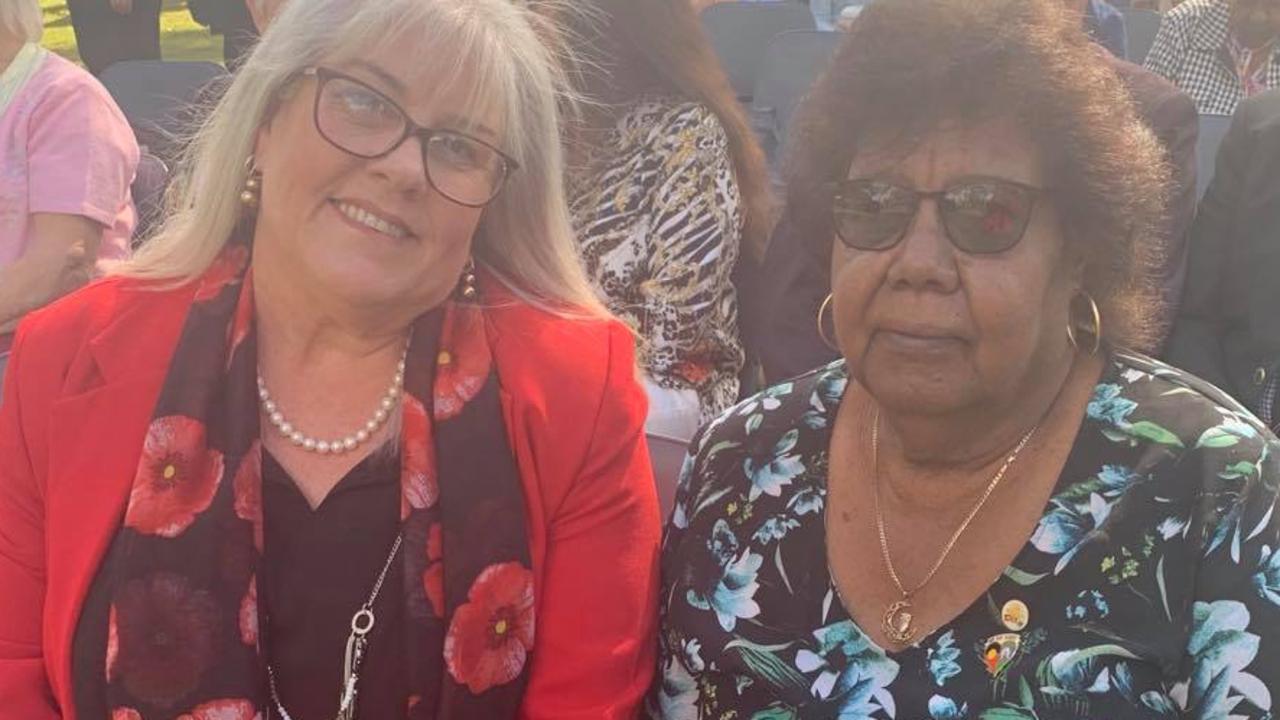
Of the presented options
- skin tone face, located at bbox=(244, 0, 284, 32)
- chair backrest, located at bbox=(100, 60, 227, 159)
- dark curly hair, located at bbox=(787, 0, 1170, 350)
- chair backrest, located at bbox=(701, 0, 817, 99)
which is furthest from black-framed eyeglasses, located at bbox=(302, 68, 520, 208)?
chair backrest, located at bbox=(701, 0, 817, 99)

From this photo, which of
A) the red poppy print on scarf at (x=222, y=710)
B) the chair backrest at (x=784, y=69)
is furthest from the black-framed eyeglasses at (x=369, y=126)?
the chair backrest at (x=784, y=69)

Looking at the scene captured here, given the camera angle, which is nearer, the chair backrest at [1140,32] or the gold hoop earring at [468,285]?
the gold hoop earring at [468,285]

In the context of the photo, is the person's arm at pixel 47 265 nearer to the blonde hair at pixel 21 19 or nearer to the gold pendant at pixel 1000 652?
the blonde hair at pixel 21 19

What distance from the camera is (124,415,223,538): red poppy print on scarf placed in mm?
1940

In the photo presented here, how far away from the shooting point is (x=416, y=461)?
2.00 m

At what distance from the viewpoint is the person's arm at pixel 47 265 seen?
134 inches

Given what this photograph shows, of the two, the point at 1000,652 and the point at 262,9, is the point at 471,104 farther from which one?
the point at 262,9

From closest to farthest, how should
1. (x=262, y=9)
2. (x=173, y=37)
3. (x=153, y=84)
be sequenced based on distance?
(x=262, y=9) < (x=153, y=84) < (x=173, y=37)

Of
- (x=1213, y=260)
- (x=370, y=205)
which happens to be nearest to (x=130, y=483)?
(x=370, y=205)

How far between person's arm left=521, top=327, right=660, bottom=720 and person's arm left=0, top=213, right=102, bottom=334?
1.92m

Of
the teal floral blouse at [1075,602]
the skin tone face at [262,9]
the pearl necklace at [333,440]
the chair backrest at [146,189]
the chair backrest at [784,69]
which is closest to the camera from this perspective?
the teal floral blouse at [1075,602]

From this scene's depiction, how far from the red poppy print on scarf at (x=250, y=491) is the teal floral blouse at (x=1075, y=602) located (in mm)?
586

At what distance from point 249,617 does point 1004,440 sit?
40.4 inches

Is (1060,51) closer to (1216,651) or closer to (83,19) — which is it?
(1216,651)
